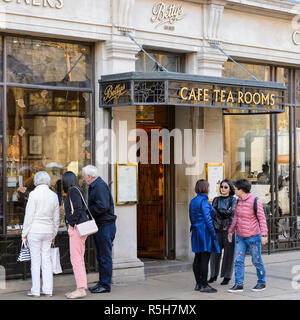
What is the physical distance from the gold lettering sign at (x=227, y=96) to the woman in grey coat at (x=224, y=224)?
143 cm

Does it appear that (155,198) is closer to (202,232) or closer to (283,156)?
(283,156)

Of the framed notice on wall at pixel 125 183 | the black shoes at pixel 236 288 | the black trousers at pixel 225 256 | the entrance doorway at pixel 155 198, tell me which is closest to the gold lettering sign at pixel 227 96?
the framed notice on wall at pixel 125 183

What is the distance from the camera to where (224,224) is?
11.0 meters

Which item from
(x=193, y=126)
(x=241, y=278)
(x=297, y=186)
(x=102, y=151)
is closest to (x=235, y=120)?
(x=193, y=126)

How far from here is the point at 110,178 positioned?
11344mm

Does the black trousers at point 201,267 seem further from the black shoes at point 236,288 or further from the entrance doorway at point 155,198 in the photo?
the entrance doorway at point 155,198

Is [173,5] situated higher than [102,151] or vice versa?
[173,5]

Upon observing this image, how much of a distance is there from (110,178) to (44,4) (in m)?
3.07

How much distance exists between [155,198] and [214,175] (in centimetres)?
132

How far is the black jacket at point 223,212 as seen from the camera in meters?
10.9

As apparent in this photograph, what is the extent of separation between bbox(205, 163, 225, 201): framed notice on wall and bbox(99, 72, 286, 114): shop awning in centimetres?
158

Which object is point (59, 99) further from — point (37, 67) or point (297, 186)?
point (297, 186)

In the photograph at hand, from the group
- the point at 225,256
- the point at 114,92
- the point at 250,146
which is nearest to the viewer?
the point at 114,92

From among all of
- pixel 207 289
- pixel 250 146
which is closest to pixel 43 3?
pixel 207 289
